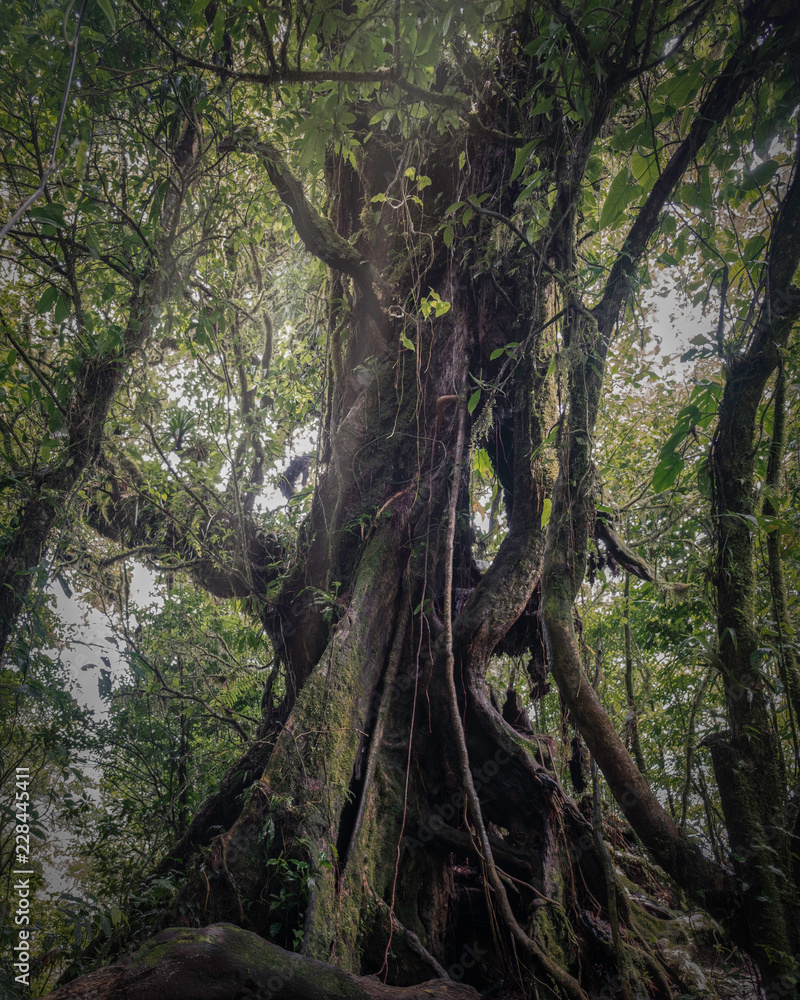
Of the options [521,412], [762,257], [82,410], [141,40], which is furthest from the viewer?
[521,412]

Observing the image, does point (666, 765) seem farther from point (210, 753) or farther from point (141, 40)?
point (141, 40)

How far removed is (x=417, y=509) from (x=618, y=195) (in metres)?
2.08

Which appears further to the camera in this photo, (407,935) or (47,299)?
(47,299)

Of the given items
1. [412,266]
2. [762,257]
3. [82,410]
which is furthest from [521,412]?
[82,410]

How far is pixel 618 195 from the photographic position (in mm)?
2465

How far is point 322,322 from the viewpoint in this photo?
4.56 metres

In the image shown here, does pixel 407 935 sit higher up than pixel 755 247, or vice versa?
pixel 755 247

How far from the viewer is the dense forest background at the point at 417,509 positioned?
1.84 metres

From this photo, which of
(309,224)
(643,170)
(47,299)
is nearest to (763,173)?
(643,170)

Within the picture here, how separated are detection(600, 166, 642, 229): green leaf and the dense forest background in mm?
15

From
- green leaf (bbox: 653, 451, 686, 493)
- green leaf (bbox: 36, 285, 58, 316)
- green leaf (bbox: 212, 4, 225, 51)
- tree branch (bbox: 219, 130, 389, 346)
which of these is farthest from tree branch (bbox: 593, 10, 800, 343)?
green leaf (bbox: 36, 285, 58, 316)

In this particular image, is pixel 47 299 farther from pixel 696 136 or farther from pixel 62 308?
pixel 696 136

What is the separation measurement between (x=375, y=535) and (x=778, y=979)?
253cm

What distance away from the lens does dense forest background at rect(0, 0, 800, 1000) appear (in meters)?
1.84
